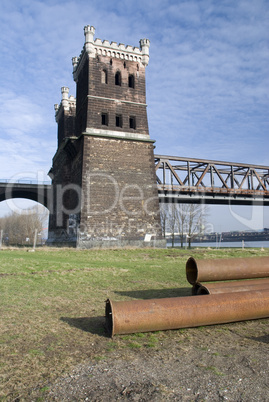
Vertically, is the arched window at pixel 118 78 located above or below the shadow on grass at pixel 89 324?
above

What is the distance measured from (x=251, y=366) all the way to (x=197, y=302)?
1.32 m

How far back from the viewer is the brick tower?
2194cm

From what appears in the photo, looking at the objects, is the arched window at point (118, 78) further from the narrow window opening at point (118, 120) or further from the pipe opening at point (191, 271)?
the pipe opening at point (191, 271)

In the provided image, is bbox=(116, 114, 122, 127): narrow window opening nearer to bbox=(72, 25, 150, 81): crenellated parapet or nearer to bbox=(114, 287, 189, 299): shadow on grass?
bbox=(72, 25, 150, 81): crenellated parapet

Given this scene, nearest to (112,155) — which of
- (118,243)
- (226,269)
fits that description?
(118,243)

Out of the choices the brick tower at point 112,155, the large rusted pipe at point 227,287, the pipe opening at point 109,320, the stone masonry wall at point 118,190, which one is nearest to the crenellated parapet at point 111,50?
the brick tower at point 112,155

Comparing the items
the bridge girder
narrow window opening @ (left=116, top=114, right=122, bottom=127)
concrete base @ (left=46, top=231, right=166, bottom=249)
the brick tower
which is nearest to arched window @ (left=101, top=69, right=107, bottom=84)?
the brick tower

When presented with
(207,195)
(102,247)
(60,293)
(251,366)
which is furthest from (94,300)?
(207,195)

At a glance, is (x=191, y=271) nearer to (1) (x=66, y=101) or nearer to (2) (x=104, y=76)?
(2) (x=104, y=76)

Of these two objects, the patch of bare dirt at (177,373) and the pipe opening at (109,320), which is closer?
the patch of bare dirt at (177,373)

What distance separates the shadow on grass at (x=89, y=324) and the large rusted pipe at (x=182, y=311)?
201 millimetres

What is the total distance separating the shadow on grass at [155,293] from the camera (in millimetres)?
6542

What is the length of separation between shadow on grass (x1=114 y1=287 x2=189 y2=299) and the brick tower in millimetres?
14172

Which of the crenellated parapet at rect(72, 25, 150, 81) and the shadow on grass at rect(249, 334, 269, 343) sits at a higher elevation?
the crenellated parapet at rect(72, 25, 150, 81)
